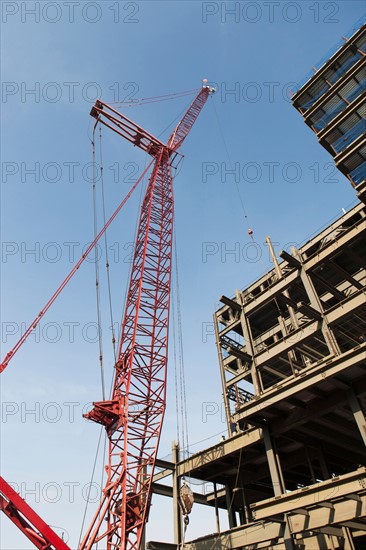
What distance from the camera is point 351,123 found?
3011 centimetres

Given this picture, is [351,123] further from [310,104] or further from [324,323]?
[324,323]

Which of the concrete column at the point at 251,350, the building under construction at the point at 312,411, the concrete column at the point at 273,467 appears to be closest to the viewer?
the building under construction at the point at 312,411

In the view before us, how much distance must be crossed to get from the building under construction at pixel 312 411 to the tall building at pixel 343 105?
77 mm

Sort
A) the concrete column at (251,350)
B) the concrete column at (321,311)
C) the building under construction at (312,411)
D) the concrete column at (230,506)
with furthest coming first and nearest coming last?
the concrete column at (230,506) < the concrete column at (251,350) < the concrete column at (321,311) < the building under construction at (312,411)

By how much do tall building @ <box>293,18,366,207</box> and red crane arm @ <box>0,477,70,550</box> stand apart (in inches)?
1125

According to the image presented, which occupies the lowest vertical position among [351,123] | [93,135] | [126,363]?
[126,363]

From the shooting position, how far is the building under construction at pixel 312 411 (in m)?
18.0

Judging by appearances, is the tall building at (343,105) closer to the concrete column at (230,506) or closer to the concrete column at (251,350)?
the concrete column at (251,350)

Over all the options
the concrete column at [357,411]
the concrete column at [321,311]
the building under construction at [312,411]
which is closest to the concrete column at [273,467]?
the building under construction at [312,411]

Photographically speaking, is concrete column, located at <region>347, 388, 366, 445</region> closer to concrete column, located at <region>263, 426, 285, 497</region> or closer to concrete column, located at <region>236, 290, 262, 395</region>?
concrete column, located at <region>263, 426, 285, 497</region>

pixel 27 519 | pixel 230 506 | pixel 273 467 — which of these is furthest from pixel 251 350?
pixel 27 519

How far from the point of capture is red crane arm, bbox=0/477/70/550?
2534 centimetres

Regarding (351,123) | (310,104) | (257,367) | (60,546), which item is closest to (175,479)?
(60,546)

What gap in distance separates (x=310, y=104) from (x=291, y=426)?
83.6 ft
